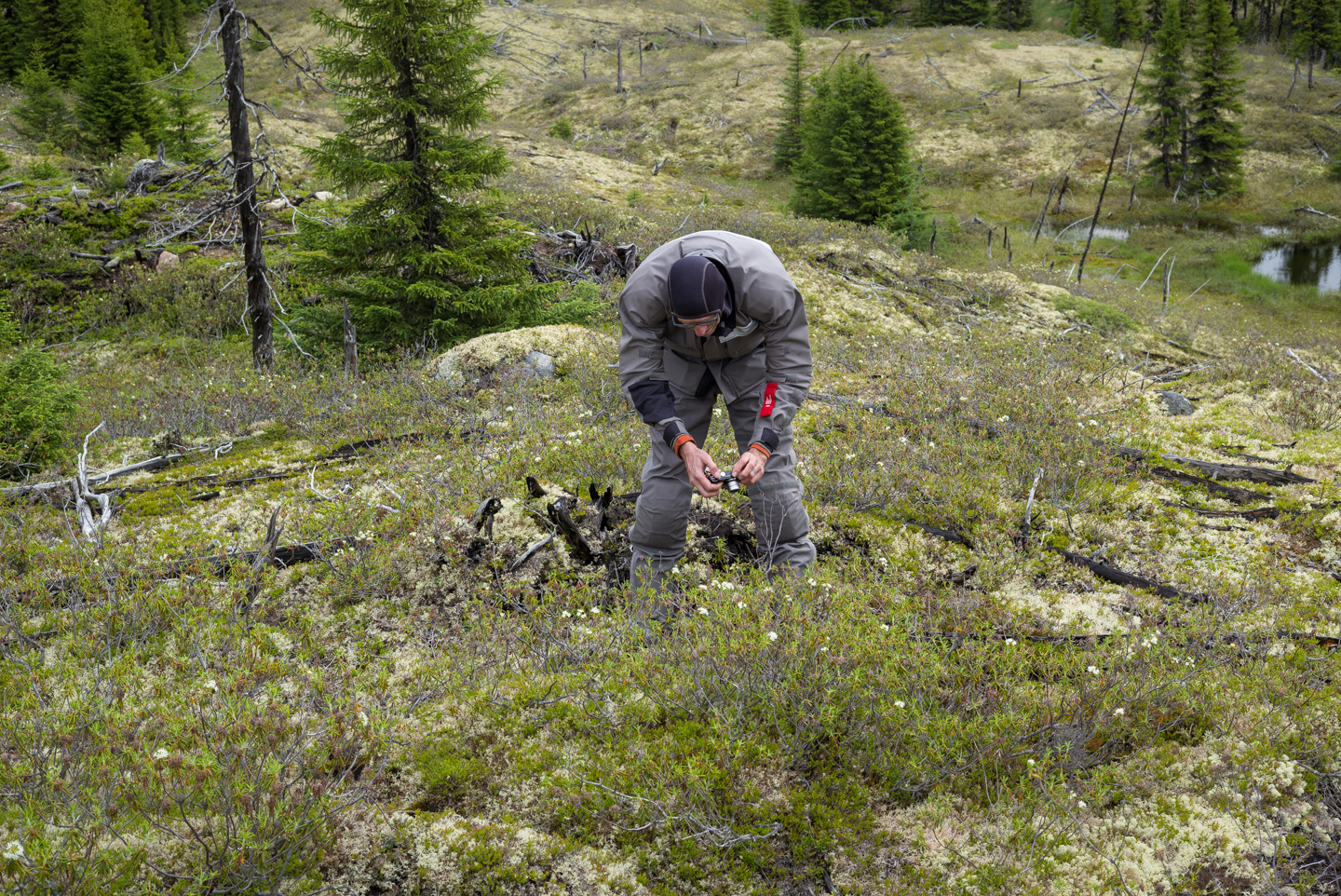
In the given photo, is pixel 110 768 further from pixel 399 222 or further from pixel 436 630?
pixel 399 222

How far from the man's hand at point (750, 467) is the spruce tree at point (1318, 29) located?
6551 centimetres

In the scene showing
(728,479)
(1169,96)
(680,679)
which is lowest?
(680,679)

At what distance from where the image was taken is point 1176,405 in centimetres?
870

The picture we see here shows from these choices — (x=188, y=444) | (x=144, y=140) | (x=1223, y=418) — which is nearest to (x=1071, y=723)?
(x=1223, y=418)

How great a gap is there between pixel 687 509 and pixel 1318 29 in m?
70.4

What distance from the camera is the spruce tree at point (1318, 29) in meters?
49.6

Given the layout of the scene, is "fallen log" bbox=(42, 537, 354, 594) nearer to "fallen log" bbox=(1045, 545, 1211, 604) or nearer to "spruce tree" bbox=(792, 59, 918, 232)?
"fallen log" bbox=(1045, 545, 1211, 604)

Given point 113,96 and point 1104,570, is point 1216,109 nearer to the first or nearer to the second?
point 1104,570

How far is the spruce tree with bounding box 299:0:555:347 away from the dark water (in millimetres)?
32127

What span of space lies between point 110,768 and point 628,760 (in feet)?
6.38

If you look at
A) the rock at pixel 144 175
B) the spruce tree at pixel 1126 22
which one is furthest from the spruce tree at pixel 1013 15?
the rock at pixel 144 175

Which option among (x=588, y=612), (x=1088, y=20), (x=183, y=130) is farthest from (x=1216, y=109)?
(x=588, y=612)

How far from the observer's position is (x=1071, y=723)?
329 cm

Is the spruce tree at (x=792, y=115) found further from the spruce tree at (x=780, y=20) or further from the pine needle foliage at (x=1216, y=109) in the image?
the spruce tree at (x=780, y=20)
